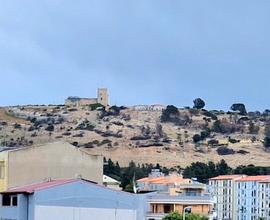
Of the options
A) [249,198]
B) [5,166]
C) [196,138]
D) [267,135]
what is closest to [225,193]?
[249,198]

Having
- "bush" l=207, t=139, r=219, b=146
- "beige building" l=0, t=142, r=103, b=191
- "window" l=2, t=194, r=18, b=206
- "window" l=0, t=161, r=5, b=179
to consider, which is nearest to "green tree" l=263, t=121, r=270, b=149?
"bush" l=207, t=139, r=219, b=146

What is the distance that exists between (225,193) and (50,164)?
71.3 m

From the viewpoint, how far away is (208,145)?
17525 cm

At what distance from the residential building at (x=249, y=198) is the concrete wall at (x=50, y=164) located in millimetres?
61710

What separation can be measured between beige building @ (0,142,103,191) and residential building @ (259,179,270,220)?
199 ft

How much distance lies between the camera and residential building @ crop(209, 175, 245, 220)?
12287cm

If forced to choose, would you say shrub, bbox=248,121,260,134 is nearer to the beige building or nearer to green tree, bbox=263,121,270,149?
green tree, bbox=263,121,270,149

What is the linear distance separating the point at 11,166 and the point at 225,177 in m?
73.0

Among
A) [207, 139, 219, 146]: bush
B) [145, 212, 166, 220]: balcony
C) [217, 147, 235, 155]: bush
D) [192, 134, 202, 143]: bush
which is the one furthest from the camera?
[192, 134, 202, 143]: bush

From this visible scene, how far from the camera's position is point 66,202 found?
51.3m

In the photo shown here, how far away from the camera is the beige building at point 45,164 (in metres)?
54.3

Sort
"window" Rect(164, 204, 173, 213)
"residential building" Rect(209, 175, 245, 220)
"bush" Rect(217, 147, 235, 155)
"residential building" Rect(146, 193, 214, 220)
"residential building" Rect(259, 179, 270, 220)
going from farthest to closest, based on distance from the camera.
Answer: "bush" Rect(217, 147, 235, 155) < "residential building" Rect(209, 175, 245, 220) < "residential building" Rect(259, 179, 270, 220) < "window" Rect(164, 204, 173, 213) < "residential building" Rect(146, 193, 214, 220)

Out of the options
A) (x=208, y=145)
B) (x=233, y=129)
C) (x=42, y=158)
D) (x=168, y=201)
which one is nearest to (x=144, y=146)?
(x=208, y=145)

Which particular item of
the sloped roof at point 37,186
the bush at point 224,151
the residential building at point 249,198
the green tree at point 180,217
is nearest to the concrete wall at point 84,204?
the sloped roof at point 37,186
